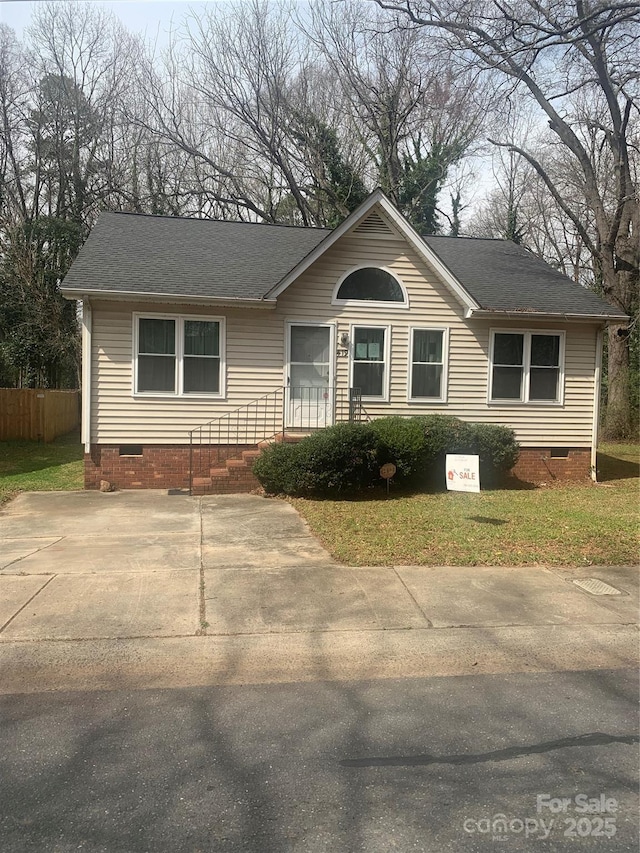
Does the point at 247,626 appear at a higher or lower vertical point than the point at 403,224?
lower

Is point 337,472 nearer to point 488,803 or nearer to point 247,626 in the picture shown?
point 247,626

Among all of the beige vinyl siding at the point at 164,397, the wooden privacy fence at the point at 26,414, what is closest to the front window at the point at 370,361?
the beige vinyl siding at the point at 164,397

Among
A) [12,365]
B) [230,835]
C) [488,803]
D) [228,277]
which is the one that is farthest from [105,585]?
[12,365]

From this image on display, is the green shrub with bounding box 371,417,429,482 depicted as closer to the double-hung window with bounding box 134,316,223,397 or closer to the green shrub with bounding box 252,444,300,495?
the green shrub with bounding box 252,444,300,495

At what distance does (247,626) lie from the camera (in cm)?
495

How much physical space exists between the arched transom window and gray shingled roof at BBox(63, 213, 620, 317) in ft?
3.63

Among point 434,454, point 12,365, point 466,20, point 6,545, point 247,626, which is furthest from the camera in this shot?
point 12,365

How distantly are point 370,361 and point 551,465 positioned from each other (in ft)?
15.1

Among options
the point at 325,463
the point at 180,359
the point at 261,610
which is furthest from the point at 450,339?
the point at 261,610

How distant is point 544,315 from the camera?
1254 cm

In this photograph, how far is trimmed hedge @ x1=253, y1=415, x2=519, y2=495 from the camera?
10461 millimetres

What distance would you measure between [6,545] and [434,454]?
7.05 meters

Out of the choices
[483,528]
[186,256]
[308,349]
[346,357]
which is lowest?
[483,528]

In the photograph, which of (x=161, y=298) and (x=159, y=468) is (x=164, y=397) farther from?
(x=161, y=298)
